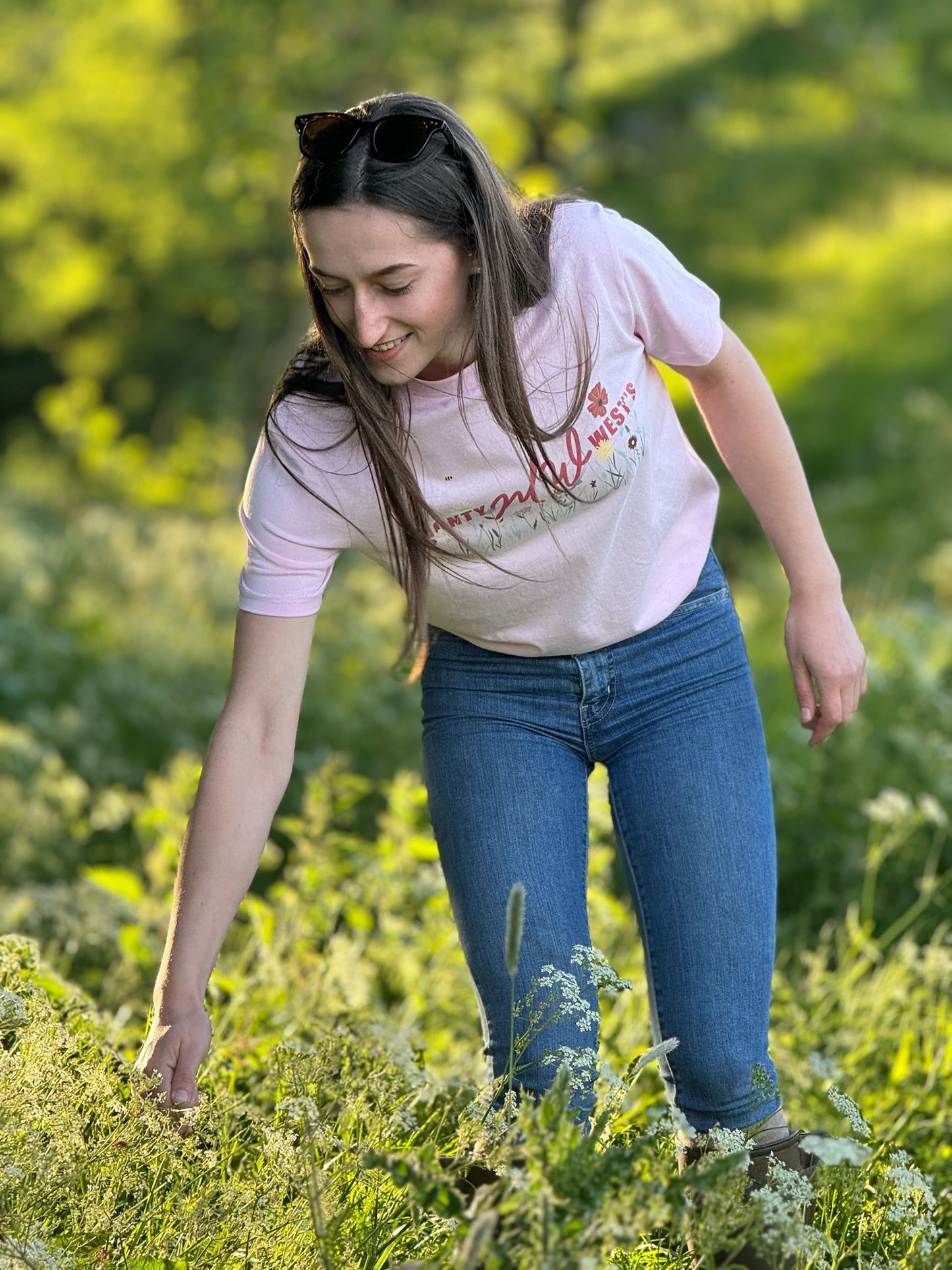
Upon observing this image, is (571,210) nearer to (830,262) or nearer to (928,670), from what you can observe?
(928,670)

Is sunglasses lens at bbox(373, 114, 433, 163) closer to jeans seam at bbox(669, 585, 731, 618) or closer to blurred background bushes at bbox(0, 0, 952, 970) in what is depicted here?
jeans seam at bbox(669, 585, 731, 618)

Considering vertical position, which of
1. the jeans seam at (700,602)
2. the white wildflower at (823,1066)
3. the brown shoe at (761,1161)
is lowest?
the brown shoe at (761,1161)

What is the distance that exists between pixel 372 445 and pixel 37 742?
3336 millimetres

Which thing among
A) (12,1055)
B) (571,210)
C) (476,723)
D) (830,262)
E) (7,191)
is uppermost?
(7,191)

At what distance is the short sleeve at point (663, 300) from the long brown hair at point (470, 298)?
13 cm

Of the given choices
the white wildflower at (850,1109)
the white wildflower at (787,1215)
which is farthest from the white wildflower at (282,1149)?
the white wildflower at (850,1109)

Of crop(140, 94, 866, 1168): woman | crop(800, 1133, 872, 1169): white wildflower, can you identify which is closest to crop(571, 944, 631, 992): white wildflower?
crop(140, 94, 866, 1168): woman

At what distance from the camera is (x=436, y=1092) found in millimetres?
2461

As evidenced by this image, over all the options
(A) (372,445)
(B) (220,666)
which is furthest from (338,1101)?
(B) (220,666)

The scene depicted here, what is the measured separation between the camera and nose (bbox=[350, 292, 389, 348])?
7.31ft

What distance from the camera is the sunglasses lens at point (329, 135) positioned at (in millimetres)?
2242

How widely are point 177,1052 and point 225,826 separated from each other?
332 millimetres

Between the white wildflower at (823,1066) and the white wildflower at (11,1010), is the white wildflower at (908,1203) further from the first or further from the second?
the white wildflower at (11,1010)

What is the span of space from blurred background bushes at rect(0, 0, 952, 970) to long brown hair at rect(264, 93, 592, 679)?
1371mm
